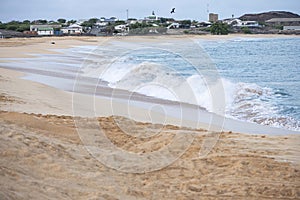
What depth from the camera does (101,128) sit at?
7.58 m

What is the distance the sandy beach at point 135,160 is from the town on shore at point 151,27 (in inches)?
2267

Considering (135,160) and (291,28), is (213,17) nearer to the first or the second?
(291,28)

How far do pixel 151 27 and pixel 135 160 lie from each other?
255 ft

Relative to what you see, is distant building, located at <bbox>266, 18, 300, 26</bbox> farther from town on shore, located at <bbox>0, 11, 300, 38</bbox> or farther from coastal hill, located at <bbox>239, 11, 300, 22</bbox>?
coastal hill, located at <bbox>239, 11, 300, 22</bbox>

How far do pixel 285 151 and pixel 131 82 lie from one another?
1013cm

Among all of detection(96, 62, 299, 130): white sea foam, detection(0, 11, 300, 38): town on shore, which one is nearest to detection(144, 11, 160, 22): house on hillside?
detection(0, 11, 300, 38): town on shore

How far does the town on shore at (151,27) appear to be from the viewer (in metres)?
78.0

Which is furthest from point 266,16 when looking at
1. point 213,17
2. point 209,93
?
point 209,93

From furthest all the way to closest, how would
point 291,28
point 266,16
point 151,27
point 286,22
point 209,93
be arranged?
point 266,16 → point 286,22 → point 291,28 → point 151,27 → point 209,93

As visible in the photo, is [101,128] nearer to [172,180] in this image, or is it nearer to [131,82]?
[172,180]

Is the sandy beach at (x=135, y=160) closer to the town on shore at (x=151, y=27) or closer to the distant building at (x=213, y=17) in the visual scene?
the town on shore at (x=151, y=27)

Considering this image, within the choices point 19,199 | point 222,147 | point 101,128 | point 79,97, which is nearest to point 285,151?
point 222,147

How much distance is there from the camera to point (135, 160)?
5.92 meters

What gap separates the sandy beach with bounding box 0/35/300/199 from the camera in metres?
4.75
